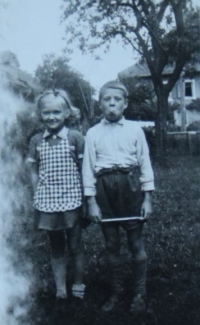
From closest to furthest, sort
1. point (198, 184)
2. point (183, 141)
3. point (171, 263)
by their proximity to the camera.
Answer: point (171, 263)
point (198, 184)
point (183, 141)

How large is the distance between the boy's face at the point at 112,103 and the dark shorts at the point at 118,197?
391mm

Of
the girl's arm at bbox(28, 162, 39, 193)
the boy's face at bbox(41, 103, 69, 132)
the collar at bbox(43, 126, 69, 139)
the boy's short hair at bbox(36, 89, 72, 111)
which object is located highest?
the boy's short hair at bbox(36, 89, 72, 111)

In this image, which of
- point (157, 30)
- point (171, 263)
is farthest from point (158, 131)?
point (171, 263)

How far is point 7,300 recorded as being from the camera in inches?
118

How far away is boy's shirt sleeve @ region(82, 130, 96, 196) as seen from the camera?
3148mm

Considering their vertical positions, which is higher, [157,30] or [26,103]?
Answer: [157,30]

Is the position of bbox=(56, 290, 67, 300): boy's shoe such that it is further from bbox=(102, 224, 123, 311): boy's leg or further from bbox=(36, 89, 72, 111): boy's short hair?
bbox=(36, 89, 72, 111): boy's short hair

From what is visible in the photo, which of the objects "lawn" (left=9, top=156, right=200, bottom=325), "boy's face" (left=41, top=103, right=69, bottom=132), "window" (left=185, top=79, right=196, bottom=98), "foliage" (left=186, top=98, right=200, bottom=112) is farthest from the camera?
"window" (left=185, top=79, right=196, bottom=98)

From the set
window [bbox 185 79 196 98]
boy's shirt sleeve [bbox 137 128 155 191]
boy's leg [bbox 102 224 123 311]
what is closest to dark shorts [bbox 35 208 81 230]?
boy's leg [bbox 102 224 123 311]

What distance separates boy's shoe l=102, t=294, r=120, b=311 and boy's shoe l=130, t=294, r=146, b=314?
0.43 ft

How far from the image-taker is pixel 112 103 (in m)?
3.17

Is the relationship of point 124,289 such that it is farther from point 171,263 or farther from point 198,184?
point 198,184

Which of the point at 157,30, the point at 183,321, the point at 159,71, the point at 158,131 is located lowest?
the point at 183,321

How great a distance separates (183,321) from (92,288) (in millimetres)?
843
